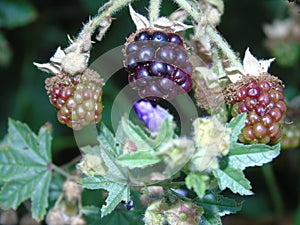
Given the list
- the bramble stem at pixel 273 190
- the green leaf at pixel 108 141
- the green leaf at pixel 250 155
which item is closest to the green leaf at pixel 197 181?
the green leaf at pixel 250 155

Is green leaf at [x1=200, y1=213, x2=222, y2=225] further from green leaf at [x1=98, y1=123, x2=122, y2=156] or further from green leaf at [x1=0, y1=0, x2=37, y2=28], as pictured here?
green leaf at [x1=0, y1=0, x2=37, y2=28]

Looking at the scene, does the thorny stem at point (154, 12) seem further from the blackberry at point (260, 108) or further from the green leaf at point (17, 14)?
the green leaf at point (17, 14)

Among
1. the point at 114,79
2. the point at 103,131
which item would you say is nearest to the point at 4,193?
the point at 103,131

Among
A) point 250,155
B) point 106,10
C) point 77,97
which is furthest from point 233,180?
point 106,10

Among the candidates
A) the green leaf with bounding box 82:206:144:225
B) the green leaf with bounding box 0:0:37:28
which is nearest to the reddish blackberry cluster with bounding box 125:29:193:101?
the green leaf with bounding box 82:206:144:225

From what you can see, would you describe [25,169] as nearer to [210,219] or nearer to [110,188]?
[110,188]

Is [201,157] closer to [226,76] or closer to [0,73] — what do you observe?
[226,76]
